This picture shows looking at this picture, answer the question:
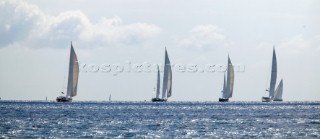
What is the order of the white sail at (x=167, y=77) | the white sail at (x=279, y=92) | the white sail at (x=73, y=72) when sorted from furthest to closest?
the white sail at (x=279, y=92), the white sail at (x=167, y=77), the white sail at (x=73, y=72)

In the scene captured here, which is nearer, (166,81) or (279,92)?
(166,81)

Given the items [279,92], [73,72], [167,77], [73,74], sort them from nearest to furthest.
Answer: [73,72]
[73,74]
[167,77]
[279,92]

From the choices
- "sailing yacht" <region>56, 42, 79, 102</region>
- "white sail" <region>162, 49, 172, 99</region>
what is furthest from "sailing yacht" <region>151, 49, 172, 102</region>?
"sailing yacht" <region>56, 42, 79, 102</region>

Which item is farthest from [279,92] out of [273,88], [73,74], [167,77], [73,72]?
[73,72]

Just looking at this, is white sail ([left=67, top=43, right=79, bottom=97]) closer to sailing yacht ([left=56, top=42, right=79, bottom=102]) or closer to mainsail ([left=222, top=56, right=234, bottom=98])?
sailing yacht ([left=56, top=42, right=79, bottom=102])

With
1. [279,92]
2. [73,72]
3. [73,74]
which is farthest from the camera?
[279,92]

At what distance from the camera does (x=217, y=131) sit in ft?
201

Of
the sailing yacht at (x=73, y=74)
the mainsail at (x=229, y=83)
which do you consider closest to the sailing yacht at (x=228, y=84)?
the mainsail at (x=229, y=83)

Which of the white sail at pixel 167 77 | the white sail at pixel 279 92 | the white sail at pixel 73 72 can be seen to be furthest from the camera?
the white sail at pixel 279 92

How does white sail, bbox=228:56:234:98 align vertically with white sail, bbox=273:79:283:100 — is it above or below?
above

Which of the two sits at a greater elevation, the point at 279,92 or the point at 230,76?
the point at 230,76

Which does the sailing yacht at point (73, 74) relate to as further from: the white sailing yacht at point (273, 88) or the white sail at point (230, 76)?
the white sailing yacht at point (273, 88)

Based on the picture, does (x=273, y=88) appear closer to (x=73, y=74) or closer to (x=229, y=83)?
(x=229, y=83)

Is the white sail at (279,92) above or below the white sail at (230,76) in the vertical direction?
below
